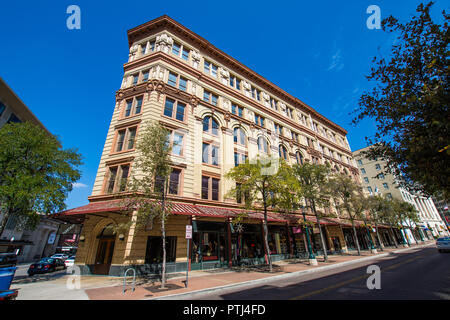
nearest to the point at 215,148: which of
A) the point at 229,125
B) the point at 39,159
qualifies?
the point at 229,125

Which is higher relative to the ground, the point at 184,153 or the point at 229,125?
the point at 229,125

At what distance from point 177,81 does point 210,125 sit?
605cm

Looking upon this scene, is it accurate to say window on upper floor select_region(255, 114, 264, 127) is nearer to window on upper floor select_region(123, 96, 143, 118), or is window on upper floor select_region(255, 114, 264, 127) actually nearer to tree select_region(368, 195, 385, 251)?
window on upper floor select_region(123, 96, 143, 118)

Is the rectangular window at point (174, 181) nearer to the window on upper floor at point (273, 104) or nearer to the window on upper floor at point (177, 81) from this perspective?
the window on upper floor at point (177, 81)

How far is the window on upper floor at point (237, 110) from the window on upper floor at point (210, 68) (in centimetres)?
477

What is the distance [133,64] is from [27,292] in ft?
69.4

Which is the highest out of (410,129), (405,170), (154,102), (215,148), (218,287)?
(154,102)

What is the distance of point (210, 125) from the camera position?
2236 centimetres

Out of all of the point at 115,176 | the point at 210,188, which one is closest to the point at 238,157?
the point at 210,188

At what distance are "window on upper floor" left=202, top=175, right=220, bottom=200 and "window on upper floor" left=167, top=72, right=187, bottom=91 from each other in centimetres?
1064

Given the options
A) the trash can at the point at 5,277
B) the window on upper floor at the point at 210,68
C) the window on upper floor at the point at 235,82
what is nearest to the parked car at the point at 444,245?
the window on upper floor at the point at 235,82

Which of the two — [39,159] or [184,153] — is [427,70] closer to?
[184,153]

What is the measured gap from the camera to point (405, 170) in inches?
329

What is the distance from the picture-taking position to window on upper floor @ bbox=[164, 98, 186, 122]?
64.4 ft
